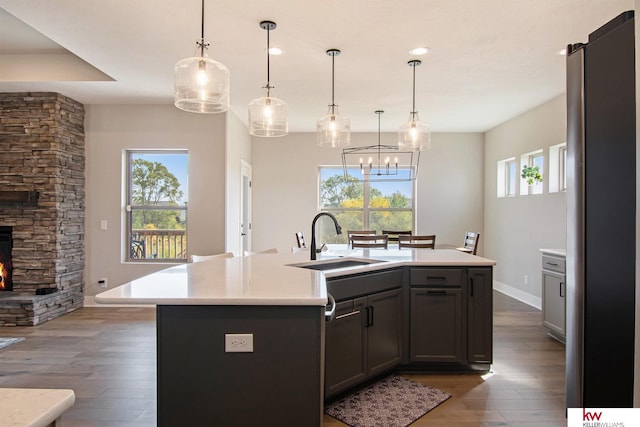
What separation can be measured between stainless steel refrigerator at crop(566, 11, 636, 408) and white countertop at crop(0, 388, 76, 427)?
140 cm

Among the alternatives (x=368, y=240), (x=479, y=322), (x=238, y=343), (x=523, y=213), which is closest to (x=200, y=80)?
(x=238, y=343)

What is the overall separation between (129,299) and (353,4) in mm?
2333

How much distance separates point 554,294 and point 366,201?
3951 millimetres

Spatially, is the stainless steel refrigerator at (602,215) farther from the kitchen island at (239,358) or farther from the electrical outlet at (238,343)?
the electrical outlet at (238,343)

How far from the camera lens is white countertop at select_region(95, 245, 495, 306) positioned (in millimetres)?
1722

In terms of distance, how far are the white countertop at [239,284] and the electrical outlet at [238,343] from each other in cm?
15

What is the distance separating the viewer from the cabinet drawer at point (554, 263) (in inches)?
154

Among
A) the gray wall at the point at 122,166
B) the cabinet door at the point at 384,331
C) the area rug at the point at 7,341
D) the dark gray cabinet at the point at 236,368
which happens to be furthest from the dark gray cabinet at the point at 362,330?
the area rug at the point at 7,341

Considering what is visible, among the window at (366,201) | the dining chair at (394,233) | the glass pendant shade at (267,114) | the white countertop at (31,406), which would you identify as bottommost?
the white countertop at (31,406)

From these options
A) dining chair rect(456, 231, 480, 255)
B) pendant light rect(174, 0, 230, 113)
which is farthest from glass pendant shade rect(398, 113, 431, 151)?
pendant light rect(174, 0, 230, 113)

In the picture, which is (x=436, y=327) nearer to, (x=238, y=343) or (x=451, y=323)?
(x=451, y=323)

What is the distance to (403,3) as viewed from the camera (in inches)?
109

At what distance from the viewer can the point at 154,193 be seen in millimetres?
5625

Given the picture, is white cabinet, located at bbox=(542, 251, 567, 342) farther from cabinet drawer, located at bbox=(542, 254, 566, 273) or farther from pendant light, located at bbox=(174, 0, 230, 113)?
pendant light, located at bbox=(174, 0, 230, 113)
